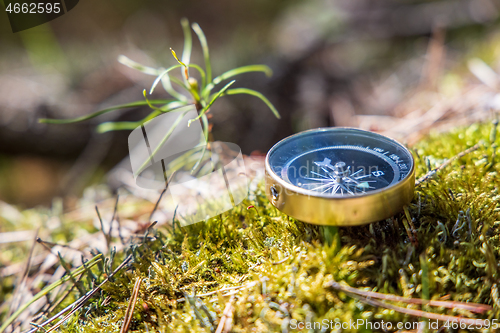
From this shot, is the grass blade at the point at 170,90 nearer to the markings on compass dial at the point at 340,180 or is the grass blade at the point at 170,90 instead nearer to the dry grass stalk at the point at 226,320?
the markings on compass dial at the point at 340,180

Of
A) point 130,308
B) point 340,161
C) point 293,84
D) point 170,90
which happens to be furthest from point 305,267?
point 293,84

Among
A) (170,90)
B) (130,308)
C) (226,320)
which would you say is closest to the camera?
(226,320)

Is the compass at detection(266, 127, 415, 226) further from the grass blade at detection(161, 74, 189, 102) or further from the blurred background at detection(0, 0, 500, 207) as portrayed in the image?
the blurred background at detection(0, 0, 500, 207)

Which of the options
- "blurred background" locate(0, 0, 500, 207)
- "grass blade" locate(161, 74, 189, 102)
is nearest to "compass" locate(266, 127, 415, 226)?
"grass blade" locate(161, 74, 189, 102)

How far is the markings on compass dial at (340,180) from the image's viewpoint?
57.4 inches

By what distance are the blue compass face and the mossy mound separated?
16cm

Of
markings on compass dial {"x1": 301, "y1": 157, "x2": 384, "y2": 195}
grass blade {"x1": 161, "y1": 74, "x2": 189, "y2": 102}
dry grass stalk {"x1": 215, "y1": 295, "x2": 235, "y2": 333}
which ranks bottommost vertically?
dry grass stalk {"x1": 215, "y1": 295, "x2": 235, "y2": 333}

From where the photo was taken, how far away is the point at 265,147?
3.87m

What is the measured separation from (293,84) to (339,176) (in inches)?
108

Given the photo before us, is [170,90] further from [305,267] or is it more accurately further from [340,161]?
[305,267]

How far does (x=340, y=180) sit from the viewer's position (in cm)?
149

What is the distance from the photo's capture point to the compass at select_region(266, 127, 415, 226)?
125 cm

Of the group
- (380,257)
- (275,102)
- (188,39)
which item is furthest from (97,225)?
(275,102)

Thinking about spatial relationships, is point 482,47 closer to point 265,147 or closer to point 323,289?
point 265,147
